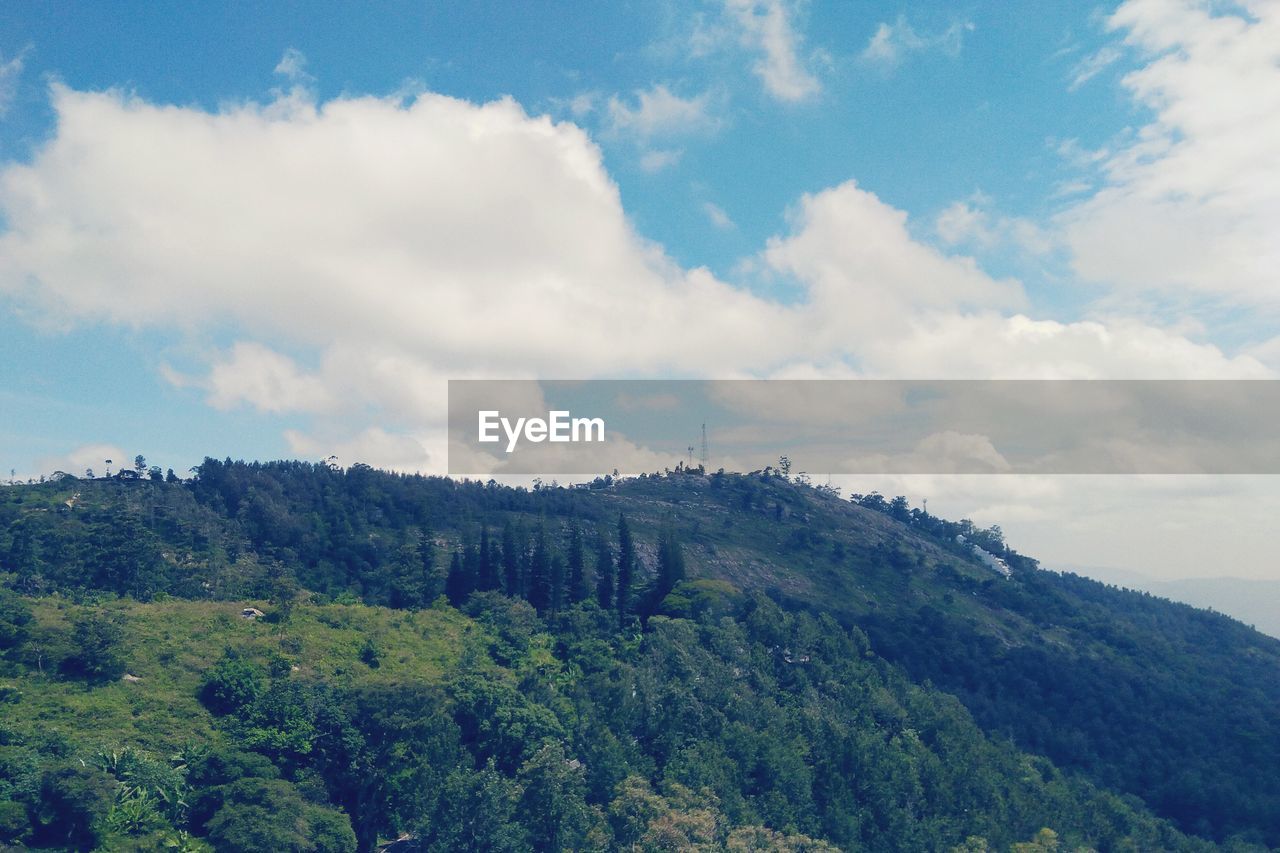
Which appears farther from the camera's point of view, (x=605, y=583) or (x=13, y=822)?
(x=605, y=583)

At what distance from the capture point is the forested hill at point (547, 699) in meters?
54.1

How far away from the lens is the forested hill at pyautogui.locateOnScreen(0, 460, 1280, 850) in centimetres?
5412

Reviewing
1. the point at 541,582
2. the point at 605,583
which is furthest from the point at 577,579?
the point at 541,582

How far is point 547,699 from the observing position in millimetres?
68625

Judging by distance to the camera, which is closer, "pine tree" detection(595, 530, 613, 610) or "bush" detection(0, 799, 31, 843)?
"bush" detection(0, 799, 31, 843)

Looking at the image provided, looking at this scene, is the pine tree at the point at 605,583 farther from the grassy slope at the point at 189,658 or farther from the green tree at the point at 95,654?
the green tree at the point at 95,654

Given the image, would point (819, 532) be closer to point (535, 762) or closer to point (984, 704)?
point (984, 704)

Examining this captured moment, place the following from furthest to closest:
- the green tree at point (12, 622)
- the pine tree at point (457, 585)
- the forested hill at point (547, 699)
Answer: the pine tree at point (457, 585) < the green tree at point (12, 622) < the forested hill at point (547, 699)

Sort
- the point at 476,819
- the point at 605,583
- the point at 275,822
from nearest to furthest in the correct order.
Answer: the point at 275,822 < the point at 476,819 < the point at 605,583

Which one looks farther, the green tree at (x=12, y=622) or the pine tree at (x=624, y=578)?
the pine tree at (x=624, y=578)

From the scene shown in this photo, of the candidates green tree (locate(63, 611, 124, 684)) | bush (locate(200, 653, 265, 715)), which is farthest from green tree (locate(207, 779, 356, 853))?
green tree (locate(63, 611, 124, 684))

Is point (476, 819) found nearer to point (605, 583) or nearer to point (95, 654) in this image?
point (95, 654)

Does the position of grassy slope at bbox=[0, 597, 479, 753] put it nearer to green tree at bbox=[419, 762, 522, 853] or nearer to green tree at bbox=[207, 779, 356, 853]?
green tree at bbox=[207, 779, 356, 853]

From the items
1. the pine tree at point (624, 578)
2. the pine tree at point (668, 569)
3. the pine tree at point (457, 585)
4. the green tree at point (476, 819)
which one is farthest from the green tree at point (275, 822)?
the pine tree at point (668, 569)
